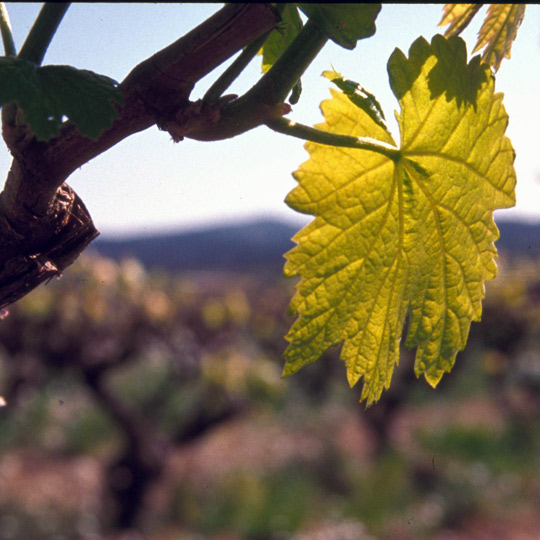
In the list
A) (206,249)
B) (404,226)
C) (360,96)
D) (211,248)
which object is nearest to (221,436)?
(404,226)

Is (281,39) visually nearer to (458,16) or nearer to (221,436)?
(458,16)

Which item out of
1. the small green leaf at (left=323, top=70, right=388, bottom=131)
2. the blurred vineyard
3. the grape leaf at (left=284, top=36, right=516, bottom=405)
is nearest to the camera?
the small green leaf at (left=323, top=70, right=388, bottom=131)

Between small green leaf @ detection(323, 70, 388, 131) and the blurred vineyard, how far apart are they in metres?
5.20

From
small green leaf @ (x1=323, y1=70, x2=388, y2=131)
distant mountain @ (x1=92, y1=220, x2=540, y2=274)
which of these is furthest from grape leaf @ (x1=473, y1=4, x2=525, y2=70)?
distant mountain @ (x1=92, y1=220, x2=540, y2=274)

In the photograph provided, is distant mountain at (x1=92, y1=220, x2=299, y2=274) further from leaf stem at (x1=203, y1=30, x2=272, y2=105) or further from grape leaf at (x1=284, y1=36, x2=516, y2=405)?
leaf stem at (x1=203, y1=30, x2=272, y2=105)

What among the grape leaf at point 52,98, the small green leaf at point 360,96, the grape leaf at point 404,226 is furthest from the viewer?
the grape leaf at point 404,226

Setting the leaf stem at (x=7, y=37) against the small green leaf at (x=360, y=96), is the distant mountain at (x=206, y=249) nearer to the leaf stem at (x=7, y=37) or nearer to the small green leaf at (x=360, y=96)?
the small green leaf at (x=360, y=96)

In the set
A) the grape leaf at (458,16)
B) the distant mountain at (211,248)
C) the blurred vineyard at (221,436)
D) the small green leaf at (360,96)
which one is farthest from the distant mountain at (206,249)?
the small green leaf at (360,96)

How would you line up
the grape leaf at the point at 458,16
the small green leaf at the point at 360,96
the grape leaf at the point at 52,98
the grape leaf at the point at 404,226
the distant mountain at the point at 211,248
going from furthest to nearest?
the distant mountain at the point at 211,248 < the grape leaf at the point at 458,16 < the grape leaf at the point at 404,226 < the small green leaf at the point at 360,96 < the grape leaf at the point at 52,98

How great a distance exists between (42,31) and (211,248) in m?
32.0

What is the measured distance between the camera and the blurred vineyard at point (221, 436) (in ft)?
20.0

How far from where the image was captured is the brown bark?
0.63 metres

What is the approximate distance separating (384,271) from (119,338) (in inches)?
215

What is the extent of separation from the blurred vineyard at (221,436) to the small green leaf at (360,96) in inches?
205
